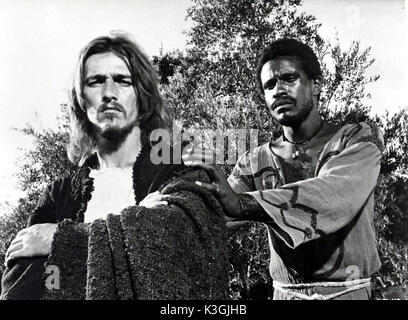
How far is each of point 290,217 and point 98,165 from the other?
43cm

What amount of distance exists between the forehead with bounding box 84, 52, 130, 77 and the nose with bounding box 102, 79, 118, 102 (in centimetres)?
2

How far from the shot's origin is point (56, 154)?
3045 millimetres

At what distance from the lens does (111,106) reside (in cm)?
103

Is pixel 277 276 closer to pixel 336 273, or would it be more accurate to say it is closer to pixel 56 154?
pixel 336 273

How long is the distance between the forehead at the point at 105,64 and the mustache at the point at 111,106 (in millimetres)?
68

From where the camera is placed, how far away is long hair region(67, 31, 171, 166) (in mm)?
1052

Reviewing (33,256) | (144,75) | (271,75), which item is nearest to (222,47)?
(271,75)

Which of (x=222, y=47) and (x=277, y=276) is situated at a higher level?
(x=222, y=47)

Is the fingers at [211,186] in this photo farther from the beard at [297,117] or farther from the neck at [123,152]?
the beard at [297,117]

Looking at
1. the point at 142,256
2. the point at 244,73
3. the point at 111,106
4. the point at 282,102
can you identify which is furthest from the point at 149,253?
the point at 244,73

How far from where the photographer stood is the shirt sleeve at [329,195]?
0.95 meters

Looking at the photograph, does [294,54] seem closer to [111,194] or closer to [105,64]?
[105,64]

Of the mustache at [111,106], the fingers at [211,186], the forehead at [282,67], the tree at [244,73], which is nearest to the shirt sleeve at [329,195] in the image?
the fingers at [211,186]

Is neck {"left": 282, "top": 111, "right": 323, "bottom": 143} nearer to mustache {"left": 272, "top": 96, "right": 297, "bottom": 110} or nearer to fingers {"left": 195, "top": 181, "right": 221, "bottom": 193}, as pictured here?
mustache {"left": 272, "top": 96, "right": 297, "bottom": 110}
